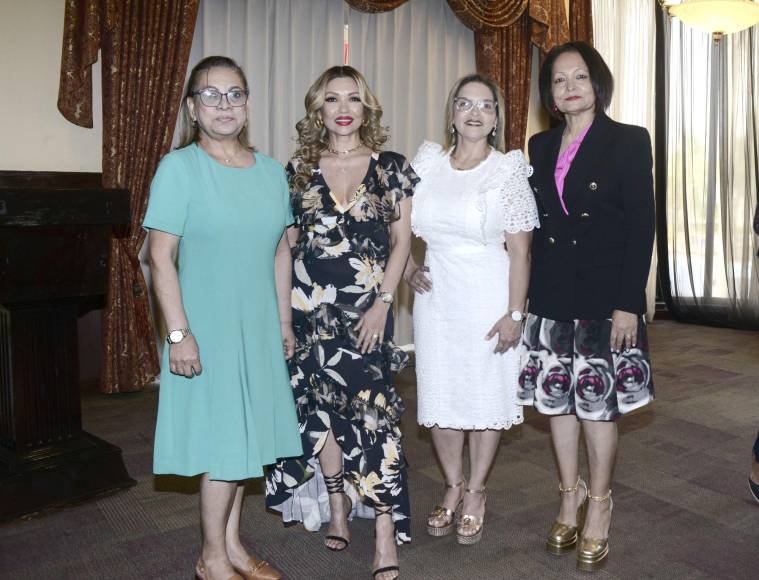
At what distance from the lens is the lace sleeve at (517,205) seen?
2.33m

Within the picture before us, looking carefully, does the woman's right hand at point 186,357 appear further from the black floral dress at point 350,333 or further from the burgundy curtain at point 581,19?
the burgundy curtain at point 581,19

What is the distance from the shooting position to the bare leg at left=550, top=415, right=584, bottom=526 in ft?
7.84

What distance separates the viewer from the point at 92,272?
9.40ft

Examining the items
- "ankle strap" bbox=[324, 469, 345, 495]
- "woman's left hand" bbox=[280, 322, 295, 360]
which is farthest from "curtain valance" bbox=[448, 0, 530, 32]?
"ankle strap" bbox=[324, 469, 345, 495]

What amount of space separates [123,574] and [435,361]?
120 centimetres

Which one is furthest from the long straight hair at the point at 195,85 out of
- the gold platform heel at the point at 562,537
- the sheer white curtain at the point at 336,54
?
the sheer white curtain at the point at 336,54

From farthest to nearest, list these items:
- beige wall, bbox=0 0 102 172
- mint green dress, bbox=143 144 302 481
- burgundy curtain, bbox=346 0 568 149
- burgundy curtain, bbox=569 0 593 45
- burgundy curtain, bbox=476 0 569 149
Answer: burgundy curtain, bbox=569 0 593 45 → burgundy curtain, bbox=476 0 569 149 → burgundy curtain, bbox=346 0 568 149 → beige wall, bbox=0 0 102 172 → mint green dress, bbox=143 144 302 481

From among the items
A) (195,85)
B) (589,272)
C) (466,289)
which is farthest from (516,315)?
(195,85)

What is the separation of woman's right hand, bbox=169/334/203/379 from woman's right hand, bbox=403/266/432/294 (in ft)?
2.83

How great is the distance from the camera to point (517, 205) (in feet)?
7.63

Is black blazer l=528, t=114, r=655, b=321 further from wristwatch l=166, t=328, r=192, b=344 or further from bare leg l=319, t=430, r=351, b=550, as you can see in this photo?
wristwatch l=166, t=328, r=192, b=344

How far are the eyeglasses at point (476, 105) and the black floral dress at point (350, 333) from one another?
30 centimetres

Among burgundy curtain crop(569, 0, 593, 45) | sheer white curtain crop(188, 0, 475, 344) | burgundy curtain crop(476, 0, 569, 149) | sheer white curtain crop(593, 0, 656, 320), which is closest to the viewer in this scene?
sheer white curtain crop(188, 0, 475, 344)

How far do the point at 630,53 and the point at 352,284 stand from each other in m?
5.56
